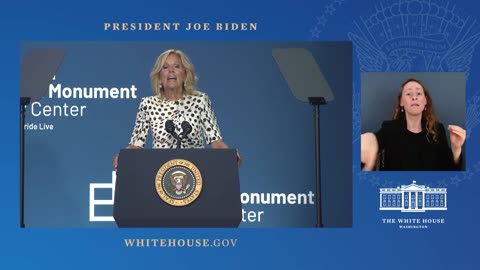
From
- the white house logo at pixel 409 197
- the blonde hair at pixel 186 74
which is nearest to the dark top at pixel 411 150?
the white house logo at pixel 409 197

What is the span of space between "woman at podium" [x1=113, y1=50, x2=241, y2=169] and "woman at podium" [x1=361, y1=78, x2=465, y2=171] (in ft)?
2.81

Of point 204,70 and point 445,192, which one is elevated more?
point 204,70

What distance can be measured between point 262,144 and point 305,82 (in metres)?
0.46

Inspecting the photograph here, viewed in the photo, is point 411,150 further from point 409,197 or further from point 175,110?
point 175,110

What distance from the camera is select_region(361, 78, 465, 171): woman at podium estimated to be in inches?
299

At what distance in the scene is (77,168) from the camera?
7617 millimetres

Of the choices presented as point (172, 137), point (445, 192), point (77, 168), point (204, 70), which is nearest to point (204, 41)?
point (204, 70)

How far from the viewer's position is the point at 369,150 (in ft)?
25.1

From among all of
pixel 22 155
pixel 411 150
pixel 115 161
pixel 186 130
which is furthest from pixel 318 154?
pixel 22 155

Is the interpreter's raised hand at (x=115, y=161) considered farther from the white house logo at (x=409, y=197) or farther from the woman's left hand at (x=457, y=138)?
the woman's left hand at (x=457, y=138)

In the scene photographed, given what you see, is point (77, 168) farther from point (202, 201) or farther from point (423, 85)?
point (423, 85)

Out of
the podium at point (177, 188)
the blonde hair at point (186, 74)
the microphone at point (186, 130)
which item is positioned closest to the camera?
the microphone at point (186, 130)

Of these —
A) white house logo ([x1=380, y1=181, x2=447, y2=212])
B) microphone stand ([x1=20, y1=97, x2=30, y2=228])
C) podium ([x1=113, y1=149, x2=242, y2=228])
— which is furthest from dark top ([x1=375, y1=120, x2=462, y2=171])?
microphone stand ([x1=20, y1=97, x2=30, y2=228])

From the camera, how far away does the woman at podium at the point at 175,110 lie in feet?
24.5
